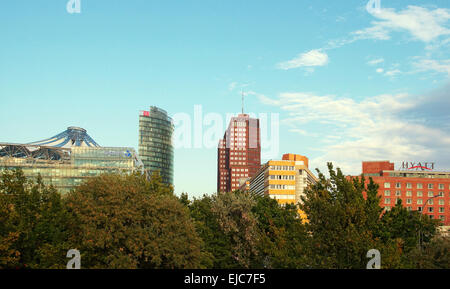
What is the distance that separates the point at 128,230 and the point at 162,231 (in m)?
4.15

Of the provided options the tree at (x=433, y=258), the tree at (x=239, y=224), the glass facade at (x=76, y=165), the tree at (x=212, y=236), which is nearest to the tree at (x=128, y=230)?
the tree at (x=212, y=236)

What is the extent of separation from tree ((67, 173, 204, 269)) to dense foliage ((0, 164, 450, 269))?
0.11 m

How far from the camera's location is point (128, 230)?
146 feet

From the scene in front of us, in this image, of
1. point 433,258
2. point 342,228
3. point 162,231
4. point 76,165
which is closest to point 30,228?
point 162,231

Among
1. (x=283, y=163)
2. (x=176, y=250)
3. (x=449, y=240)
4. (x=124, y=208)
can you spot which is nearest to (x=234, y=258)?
(x=176, y=250)

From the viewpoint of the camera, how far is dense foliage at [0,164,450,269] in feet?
101

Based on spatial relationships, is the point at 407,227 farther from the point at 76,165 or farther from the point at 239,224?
the point at 76,165

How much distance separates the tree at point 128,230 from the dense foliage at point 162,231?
0.34 feet

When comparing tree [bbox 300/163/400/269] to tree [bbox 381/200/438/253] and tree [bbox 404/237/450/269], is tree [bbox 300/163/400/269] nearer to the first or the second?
tree [bbox 404/237/450/269]

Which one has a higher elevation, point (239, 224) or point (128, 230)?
point (128, 230)

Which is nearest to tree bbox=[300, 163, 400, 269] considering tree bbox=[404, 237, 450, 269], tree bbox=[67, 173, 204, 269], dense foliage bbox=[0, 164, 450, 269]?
dense foliage bbox=[0, 164, 450, 269]

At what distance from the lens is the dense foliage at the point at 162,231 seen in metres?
30.7
